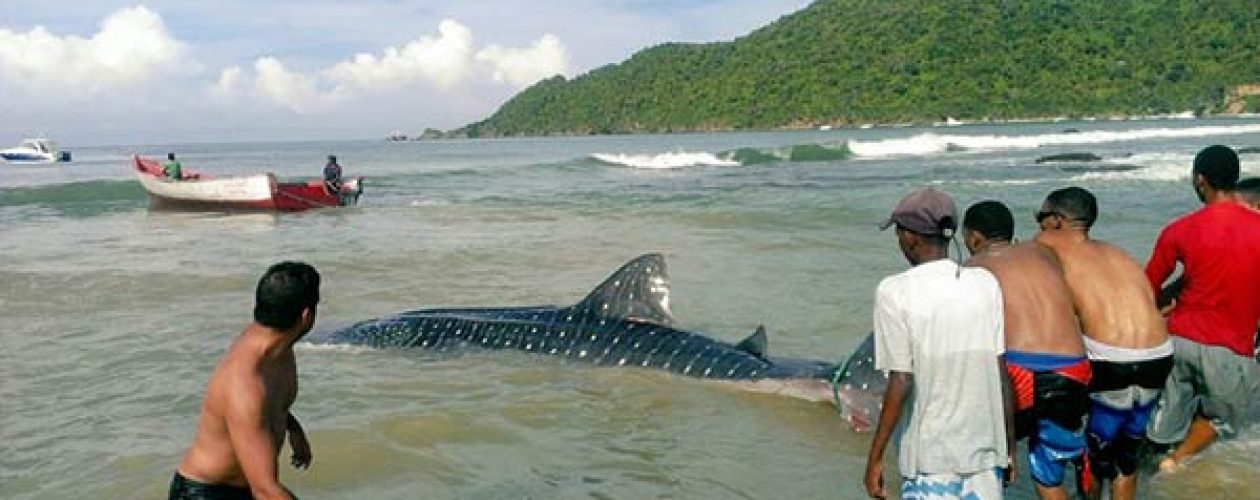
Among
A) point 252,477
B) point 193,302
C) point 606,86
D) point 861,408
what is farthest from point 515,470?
point 606,86

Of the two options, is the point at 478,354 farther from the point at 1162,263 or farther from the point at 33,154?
the point at 33,154

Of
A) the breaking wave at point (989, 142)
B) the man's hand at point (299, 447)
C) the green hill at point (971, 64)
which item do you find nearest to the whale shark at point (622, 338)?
the man's hand at point (299, 447)

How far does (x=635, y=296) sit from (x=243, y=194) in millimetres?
20350

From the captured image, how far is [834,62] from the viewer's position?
105062 mm

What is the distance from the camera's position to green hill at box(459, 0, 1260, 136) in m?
84.2

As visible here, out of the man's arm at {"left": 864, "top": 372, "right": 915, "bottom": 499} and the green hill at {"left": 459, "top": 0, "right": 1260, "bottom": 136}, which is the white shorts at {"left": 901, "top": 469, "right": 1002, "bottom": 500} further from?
the green hill at {"left": 459, "top": 0, "right": 1260, "bottom": 136}

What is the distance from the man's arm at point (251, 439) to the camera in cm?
310

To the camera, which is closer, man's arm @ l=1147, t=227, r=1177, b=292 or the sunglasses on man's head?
the sunglasses on man's head

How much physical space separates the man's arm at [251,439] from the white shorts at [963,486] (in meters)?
2.07

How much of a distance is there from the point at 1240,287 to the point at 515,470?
3713 millimetres

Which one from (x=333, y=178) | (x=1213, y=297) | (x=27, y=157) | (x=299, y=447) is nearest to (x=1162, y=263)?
(x=1213, y=297)

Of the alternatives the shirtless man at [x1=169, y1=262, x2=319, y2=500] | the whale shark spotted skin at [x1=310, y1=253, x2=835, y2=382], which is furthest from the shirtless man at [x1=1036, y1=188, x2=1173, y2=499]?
the shirtless man at [x1=169, y1=262, x2=319, y2=500]

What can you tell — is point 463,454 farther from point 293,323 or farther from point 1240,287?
point 1240,287

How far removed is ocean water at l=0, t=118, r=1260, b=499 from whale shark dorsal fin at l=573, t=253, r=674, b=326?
0.56 meters
